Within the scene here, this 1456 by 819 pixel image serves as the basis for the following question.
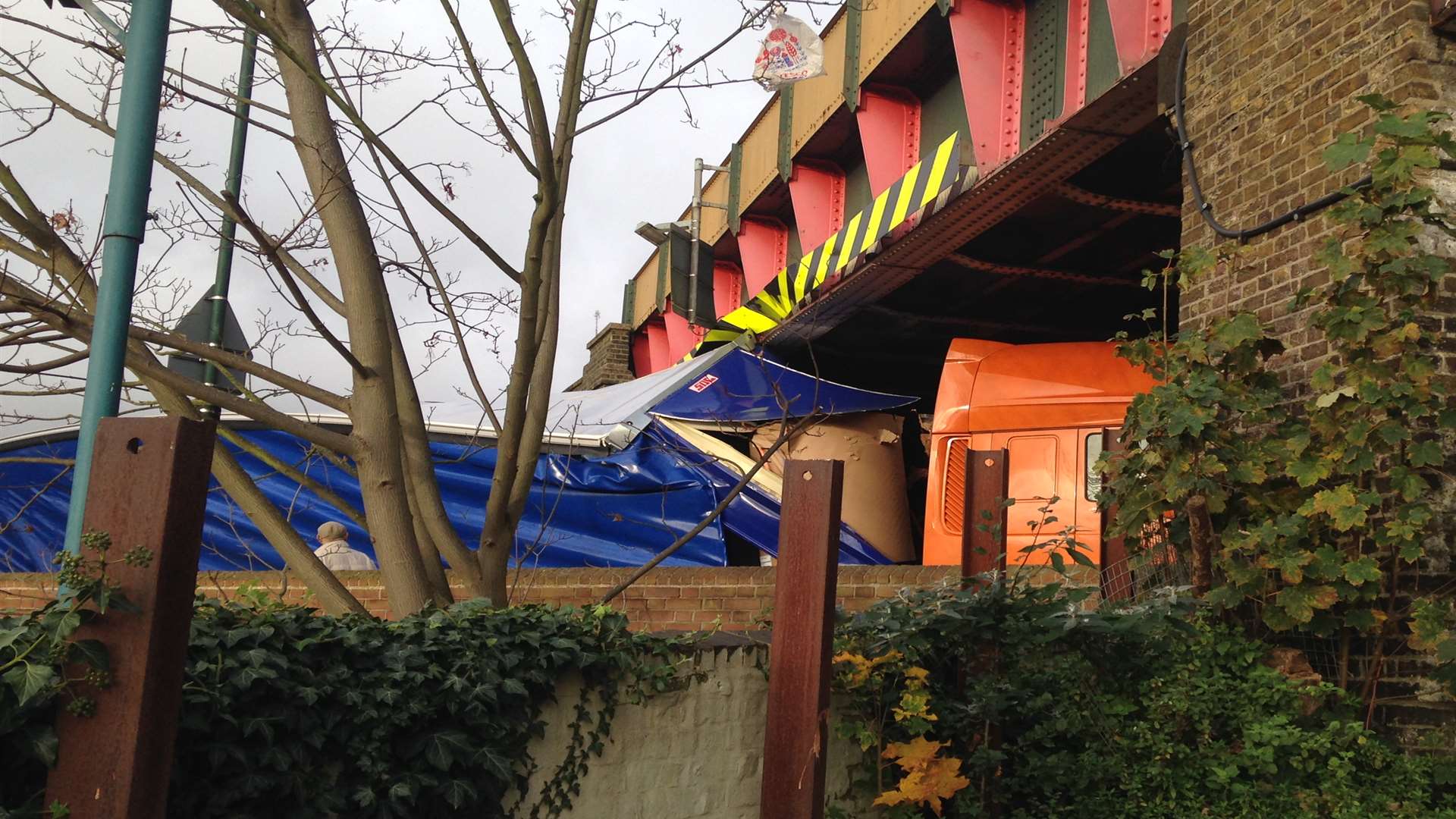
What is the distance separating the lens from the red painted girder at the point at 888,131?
35.6ft

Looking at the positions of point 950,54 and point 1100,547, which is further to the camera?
point 950,54

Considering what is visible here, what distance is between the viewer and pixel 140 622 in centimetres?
286

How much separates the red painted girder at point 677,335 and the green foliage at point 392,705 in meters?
13.0

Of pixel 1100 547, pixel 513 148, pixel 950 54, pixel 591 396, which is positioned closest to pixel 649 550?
pixel 591 396

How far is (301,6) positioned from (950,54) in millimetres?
6584

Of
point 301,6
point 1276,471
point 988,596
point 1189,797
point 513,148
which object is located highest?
point 301,6

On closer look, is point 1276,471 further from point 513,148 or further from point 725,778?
point 513,148

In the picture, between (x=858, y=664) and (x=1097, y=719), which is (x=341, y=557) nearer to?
(x=858, y=664)

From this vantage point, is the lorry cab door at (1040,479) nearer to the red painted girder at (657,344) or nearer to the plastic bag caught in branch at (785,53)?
the plastic bag caught in branch at (785,53)

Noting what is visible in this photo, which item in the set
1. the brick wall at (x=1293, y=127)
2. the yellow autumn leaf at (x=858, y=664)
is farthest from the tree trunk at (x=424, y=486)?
the brick wall at (x=1293, y=127)

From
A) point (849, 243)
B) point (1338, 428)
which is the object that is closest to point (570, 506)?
point (849, 243)

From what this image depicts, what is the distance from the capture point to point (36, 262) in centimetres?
453

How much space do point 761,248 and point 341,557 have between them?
279 inches

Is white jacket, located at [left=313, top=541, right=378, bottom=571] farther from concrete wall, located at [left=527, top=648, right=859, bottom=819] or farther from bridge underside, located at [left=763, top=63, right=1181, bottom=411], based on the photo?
concrete wall, located at [left=527, top=648, right=859, bottom=819]
